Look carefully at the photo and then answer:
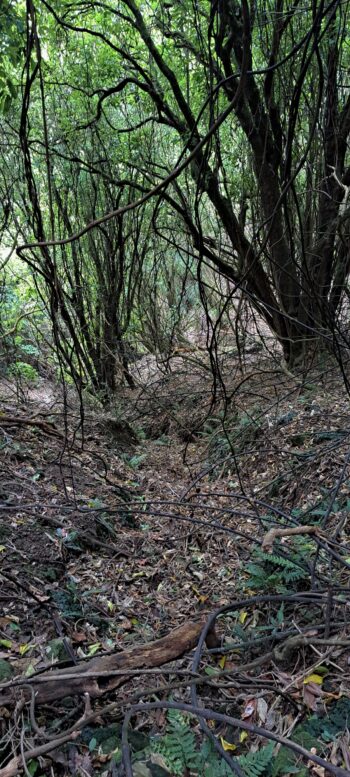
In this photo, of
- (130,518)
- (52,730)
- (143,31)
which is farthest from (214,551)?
(143,31)

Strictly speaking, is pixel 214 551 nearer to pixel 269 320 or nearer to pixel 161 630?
pixel 161 630

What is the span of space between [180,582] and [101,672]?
0.96 m

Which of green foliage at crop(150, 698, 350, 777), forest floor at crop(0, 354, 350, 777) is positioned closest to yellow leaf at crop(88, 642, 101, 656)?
forest floor at crop(0, 354, 350, 777)

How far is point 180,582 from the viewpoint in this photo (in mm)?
2402

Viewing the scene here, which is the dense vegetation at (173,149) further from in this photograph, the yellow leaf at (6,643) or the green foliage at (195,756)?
the green foliage at (195,756)

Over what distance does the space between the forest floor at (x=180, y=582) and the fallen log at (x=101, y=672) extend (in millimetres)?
45

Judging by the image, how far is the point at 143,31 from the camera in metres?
4.50

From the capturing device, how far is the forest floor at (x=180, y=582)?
54.1 inches

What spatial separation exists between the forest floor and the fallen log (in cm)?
4

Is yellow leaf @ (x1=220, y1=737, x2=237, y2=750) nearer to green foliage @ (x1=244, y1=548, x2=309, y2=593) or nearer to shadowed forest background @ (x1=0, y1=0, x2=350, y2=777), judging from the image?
shadowed forest background @ (x1=0, y1=0, x2=350, y2=777)

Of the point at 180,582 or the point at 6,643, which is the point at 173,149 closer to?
the point at 180,582

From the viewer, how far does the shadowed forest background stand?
1409 mm

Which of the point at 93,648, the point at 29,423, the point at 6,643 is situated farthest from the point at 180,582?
the point at 29,423

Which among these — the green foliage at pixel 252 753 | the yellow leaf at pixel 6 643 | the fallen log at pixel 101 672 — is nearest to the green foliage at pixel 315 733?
the green foliage at pixel 252 753
